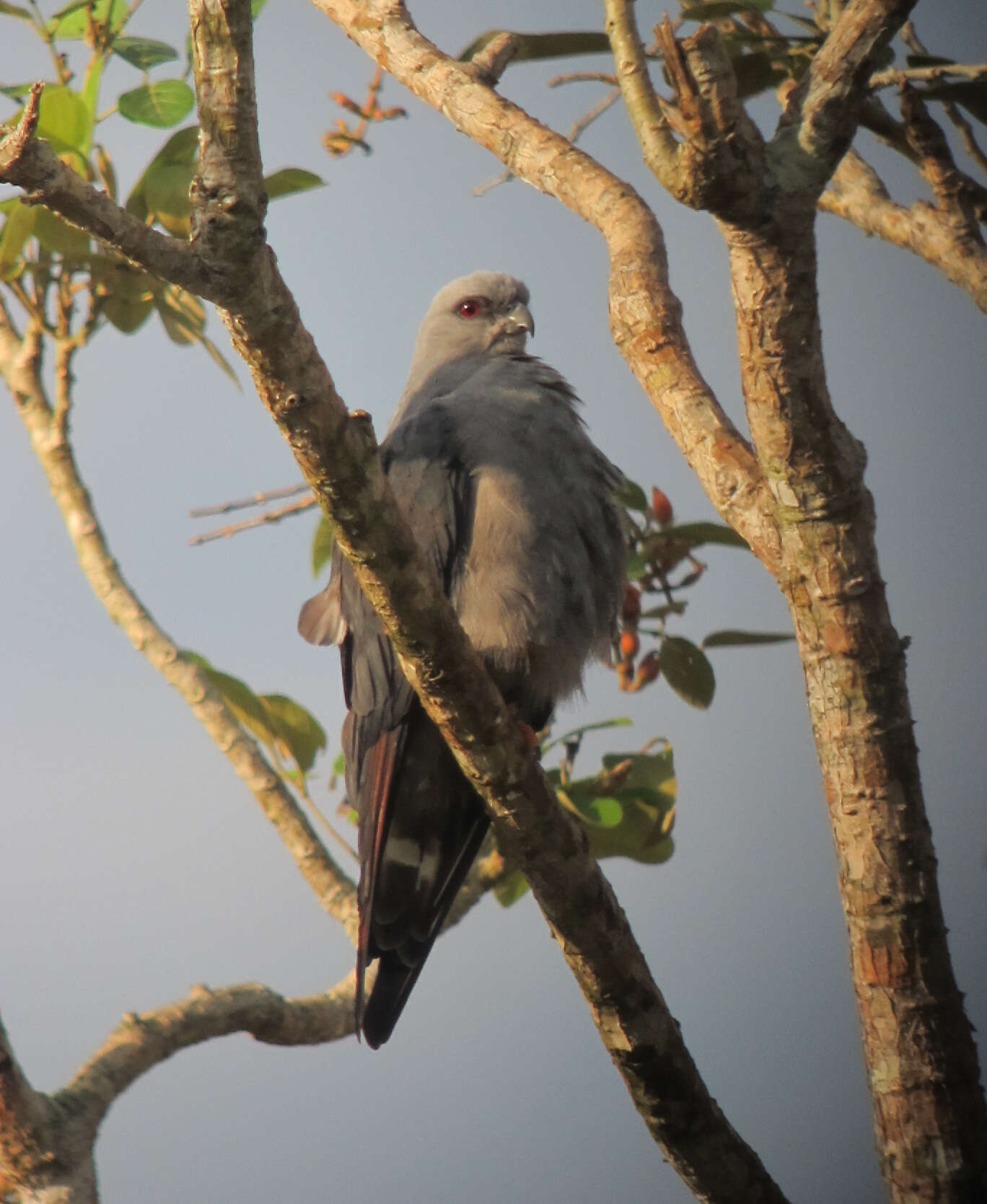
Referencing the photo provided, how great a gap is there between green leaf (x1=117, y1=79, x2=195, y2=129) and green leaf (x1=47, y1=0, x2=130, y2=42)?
21 cm

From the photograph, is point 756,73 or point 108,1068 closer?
point 108,1068

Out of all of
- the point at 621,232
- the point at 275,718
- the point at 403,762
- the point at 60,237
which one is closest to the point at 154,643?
the point at 275,718

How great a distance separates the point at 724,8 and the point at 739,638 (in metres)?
1.46

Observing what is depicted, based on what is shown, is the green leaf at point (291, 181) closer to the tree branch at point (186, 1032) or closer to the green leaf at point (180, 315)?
the green leaf at point (180, 315)

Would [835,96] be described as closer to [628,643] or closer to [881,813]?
[881,813]

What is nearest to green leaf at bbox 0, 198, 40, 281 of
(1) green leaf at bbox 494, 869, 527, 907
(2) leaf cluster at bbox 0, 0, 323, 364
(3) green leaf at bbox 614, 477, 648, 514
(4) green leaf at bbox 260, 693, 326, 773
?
(2) leaf cluster at bbox 0, 0, 323, 364

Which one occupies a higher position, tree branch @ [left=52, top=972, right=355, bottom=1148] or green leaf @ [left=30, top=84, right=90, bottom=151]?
green leaf @ [left=30, top=84, right=90, bottom=151]

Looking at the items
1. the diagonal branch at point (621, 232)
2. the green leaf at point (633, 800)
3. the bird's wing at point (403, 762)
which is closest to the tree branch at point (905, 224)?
the diagonal branch at point (621, 232)

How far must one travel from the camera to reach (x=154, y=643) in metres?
3.04

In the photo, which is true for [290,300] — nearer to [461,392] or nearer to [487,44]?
[461,392]

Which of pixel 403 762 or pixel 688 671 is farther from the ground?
pixel 688 671

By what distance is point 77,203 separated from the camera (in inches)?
56.2

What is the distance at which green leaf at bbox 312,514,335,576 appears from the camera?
10.5 ft

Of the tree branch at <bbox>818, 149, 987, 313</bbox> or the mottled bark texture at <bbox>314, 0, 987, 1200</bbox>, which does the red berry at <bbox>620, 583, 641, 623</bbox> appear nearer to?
the mottled bark texture at <bbox>314, 0, 987, 1200</bbox>
